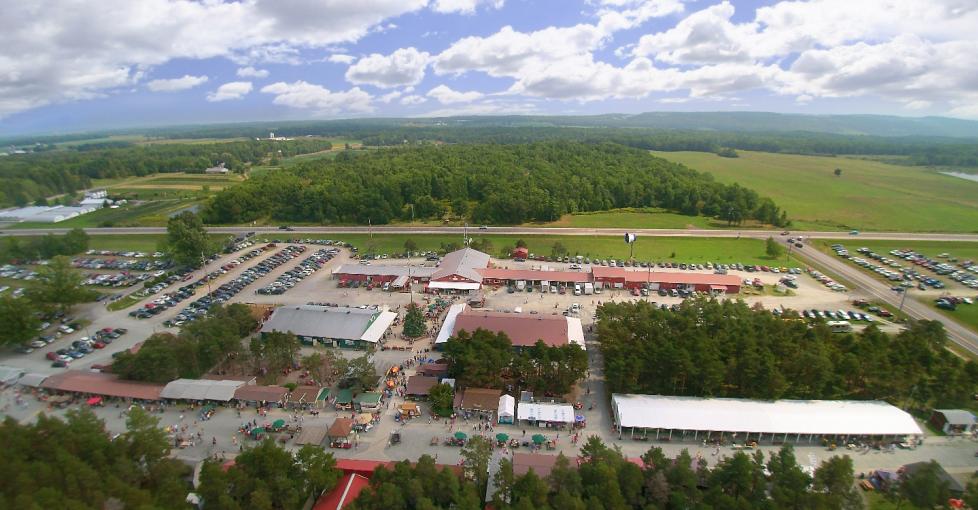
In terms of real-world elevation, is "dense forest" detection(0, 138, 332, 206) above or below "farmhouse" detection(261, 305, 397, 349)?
above

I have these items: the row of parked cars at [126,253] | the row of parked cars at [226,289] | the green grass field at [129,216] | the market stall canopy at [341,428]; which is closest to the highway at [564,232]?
the green grass field at [129,216]

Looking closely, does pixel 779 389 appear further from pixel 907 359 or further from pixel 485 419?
pixel 485 419

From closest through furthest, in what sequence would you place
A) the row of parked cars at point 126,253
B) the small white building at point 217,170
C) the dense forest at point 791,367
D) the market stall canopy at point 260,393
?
the dense forest at point 791,367 → the market stall canopy at point 260,393 → the row of parked cars at point 126,253 → the small white building at point 217,170

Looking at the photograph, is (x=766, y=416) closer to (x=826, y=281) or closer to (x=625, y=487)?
(x=625, y=487)

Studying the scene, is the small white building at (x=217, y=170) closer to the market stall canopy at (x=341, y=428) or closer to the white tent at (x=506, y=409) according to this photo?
the market stall canopy at (x=341, y=428)

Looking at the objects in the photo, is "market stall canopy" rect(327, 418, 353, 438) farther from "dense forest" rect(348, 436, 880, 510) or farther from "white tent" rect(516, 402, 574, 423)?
"white tent" rect(516, 402, 574, 423)

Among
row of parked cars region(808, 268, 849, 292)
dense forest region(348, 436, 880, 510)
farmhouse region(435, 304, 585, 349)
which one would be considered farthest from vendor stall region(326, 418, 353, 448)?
row of parked cars region(808, 268, 849, 292)

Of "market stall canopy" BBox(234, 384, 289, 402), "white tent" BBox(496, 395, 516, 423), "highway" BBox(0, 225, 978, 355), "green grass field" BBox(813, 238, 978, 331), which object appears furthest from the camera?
"highway" BBox(0, 225, 978, 355)

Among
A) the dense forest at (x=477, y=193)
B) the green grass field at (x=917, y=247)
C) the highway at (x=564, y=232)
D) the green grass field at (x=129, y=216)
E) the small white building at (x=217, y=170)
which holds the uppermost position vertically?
the small white building at (x=217, y=170)

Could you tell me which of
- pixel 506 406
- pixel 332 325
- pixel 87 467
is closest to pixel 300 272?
pixel 332 325
